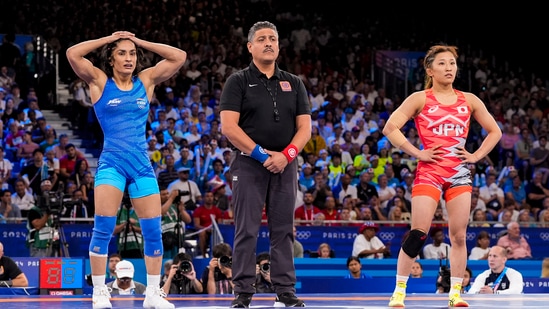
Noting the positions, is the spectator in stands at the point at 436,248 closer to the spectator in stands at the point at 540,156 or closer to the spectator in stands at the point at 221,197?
the spectator in stands at the point at 221,197

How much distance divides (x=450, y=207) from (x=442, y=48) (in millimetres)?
1267

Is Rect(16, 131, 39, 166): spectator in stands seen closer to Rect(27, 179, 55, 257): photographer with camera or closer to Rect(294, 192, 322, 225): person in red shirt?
Rect(27, 179, 55, 257): photographer with camera

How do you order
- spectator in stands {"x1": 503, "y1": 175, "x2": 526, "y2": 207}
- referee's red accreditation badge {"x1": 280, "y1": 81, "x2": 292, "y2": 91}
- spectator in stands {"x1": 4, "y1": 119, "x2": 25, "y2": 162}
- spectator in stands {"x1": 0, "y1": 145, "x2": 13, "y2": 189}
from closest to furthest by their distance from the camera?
referee's red accreditation badge {"x1": 280, "y1": 81, "x2": 292, "y2": 91}
spectator in stands {"x1": 0, "y1": 145, "x2": 13, "y2": 189}
spectator in stands {"x1": 4, "y1": 119, "x2": 25, "y2": 162}
spectator in stands {"x1": 503, "y1": 175, "x2": 526, "y2": 207}

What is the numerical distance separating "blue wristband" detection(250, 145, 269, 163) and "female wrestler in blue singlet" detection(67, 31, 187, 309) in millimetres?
758

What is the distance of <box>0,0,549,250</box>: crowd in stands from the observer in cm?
1547

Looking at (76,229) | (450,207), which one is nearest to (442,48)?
(450,207)

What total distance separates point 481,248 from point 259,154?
864 centimetres

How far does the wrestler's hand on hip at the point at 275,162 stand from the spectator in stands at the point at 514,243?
8.77 meters

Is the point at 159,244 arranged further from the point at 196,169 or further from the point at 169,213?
the point at 196,169

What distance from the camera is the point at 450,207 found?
7.01 metres

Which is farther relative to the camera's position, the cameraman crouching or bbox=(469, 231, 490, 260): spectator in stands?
bbox=(469, 231, 490, 260): spectator in stands

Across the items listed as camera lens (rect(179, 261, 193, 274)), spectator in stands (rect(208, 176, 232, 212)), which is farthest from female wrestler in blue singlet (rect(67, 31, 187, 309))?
spectator in stands (rect(208, 176, 232, 212))

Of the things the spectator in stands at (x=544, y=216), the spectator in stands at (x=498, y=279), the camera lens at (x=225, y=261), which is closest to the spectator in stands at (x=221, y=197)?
the camera lens at (x=225, y=261)

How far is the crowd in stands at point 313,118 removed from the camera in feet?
50.8
